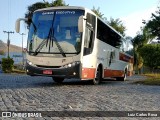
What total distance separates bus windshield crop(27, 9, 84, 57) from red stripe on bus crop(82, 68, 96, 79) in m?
0.98

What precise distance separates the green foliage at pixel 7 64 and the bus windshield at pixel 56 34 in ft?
78.7

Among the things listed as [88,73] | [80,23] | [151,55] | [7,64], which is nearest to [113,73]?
[88,73]

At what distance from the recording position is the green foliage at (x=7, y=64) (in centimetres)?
3968

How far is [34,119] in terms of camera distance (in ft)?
22.9

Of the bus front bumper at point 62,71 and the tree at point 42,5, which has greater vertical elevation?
the tree at point 42,5

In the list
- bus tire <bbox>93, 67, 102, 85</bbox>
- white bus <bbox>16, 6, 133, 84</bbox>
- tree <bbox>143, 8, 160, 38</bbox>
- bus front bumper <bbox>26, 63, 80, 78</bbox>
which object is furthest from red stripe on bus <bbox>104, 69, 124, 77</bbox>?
tree <bbox>143, 8, 160, 38</bbox>

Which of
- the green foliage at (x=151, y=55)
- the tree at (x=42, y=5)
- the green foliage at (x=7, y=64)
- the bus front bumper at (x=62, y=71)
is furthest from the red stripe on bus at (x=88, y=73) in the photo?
the green foliage at (x=151, y=55)

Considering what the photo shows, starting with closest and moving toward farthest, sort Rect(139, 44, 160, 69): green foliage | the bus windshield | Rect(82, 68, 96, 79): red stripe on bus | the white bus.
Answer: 1. the white bus
2. the bus windshield
3. Rect(82, 68, 96, 79): red stripe on bus
4. Rect(139, 44, 160, 69): green foliage

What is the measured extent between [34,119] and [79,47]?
8.84 metres

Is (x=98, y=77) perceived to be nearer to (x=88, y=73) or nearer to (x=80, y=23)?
(x=88, y=73)

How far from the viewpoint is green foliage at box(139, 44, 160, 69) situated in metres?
62.2

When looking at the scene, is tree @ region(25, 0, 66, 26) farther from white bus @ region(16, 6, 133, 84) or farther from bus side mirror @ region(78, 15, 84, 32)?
bus side mirror @ region(78, 15, 84, 32)

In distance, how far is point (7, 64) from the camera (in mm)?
40188

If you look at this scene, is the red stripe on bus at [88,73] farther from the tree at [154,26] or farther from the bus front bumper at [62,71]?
the tree at [154,26]
